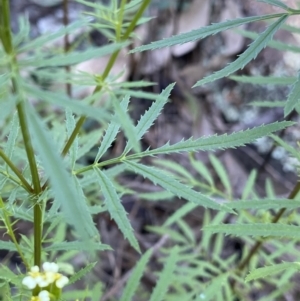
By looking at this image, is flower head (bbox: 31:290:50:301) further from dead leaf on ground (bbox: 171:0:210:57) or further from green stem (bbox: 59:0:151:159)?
dead leaf on ground (bbox: 171:0:210:57)

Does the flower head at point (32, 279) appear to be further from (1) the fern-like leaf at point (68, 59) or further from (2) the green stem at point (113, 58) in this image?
(1) the fern-like leaf at point (68, 59)

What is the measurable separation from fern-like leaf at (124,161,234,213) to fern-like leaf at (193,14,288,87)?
6.2 inches

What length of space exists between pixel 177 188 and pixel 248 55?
23cm

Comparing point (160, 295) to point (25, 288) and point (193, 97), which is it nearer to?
point (25, 288)

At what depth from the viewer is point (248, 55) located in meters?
0.73

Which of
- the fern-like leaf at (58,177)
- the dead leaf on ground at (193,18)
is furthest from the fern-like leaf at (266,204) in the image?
the dead leaf on ground at (193,18)

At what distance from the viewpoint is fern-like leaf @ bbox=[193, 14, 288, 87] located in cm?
71

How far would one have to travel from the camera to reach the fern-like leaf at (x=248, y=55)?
0.71 metres

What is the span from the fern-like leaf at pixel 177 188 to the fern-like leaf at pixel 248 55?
16cm

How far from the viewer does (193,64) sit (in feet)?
9.55

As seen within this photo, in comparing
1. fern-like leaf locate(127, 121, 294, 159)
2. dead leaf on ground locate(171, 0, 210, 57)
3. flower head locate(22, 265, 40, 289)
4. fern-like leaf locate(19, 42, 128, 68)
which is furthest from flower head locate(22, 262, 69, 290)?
dead leaf on ground locate(171, 0, 210, 57)

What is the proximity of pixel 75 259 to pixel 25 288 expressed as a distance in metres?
1.37

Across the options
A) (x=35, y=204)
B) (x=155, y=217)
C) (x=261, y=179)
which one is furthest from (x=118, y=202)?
(x=261, y=179)

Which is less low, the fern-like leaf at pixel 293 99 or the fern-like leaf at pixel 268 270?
the fern-like leaf at pixel 293 99
